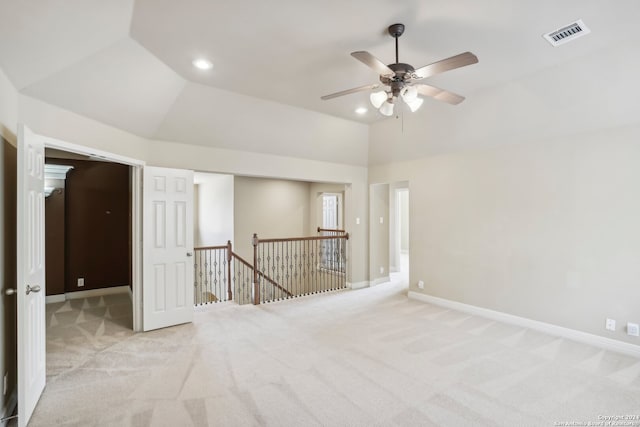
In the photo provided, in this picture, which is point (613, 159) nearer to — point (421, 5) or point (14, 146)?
point (421, 5)

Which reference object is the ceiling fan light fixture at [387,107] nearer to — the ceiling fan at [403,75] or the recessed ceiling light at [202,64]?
the ceiling fan at [403,75]

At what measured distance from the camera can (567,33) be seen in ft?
9.07

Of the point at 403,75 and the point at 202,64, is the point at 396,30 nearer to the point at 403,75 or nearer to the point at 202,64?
the point at 403,75

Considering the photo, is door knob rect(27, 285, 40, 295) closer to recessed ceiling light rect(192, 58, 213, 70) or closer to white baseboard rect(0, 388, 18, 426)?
white baseboard rect(0, 388, 18, 426)

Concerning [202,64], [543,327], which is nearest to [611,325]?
[543,327]

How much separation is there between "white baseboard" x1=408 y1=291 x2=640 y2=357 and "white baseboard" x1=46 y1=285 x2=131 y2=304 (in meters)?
5.52

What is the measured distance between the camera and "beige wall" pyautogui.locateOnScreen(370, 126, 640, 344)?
11.4 feet

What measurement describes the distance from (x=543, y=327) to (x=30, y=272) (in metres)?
5.39

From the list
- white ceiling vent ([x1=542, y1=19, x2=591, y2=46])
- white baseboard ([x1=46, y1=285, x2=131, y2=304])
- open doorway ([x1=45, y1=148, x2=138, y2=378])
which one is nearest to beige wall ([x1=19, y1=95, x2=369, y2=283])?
open doorway ([x1=45, y1=148, x2=138, y2=378])

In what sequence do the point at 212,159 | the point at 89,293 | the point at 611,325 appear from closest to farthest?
the point at 611,325
the point at 212,159
the point at 89,293

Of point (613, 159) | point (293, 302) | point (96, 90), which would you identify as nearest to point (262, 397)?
point (293, 302)

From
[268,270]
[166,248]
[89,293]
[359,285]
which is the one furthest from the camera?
[359,285]

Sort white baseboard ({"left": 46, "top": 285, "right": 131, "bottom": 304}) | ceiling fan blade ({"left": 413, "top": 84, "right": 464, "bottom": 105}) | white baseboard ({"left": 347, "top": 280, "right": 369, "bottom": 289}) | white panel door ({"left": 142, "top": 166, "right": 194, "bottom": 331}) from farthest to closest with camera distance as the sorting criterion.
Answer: white baseboard ({"left": 347, "top": 280, "right": 369, "bottom": 289})
white baseboard ({"left": 46, "top": 285, "right": 131, "bottom": 304})
white panel door ({"left": 142, "top": 166, "right": 194, "bottom": 331})
ceiling fan blade ({"left": 413, "top": 84, "right": 464, "bottom": 105})

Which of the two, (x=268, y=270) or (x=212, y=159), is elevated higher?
(x=212, y=159)
